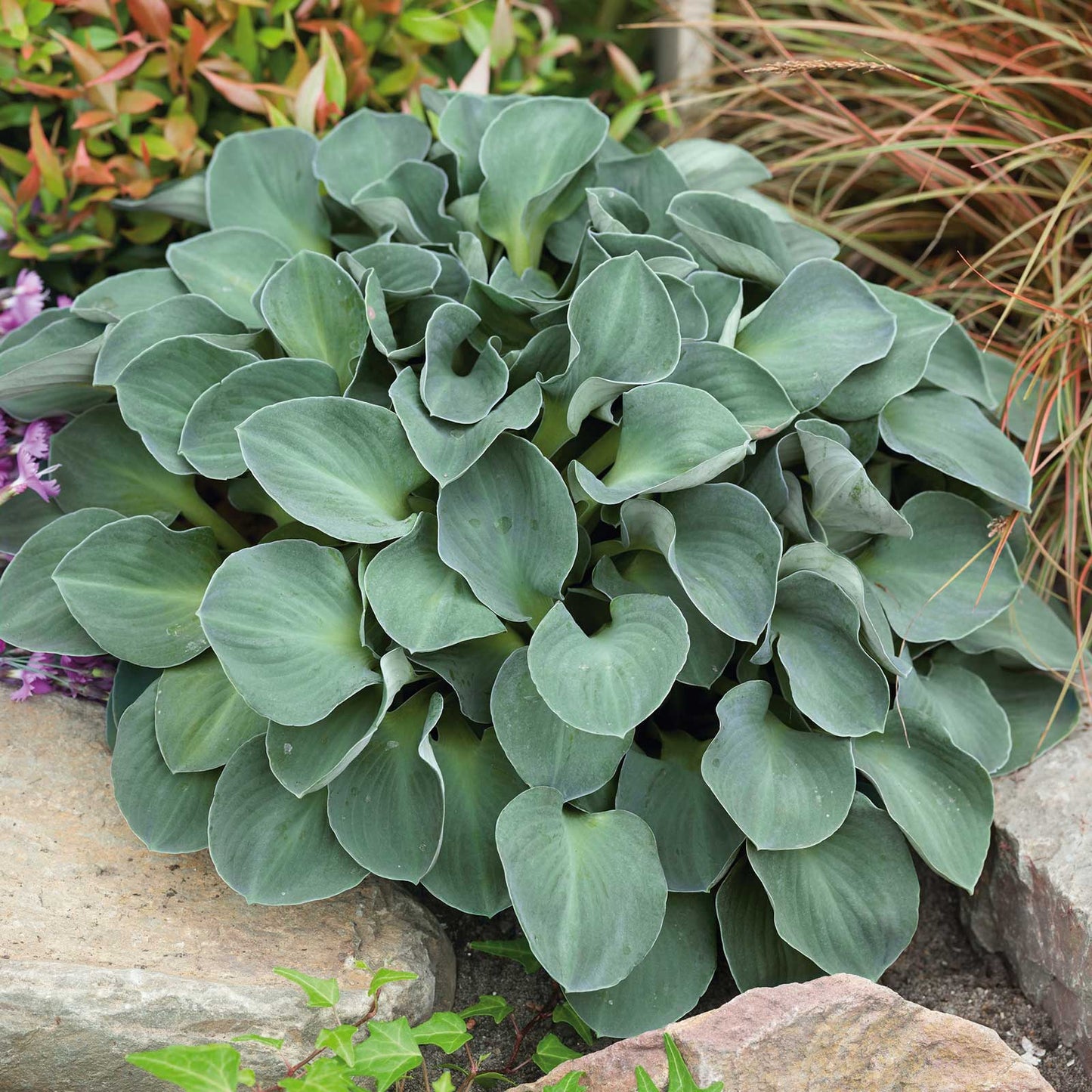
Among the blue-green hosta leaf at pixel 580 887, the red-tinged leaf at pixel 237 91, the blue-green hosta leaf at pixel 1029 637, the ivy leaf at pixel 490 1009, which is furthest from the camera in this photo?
the red-tinged leaf at pixel 237 91

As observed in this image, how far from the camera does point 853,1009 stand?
1.23 m

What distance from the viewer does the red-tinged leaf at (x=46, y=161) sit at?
189cm

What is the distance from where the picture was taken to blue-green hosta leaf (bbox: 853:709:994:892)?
1.44 m

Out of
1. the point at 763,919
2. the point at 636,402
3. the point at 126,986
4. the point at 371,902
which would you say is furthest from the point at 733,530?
the point at 126,986

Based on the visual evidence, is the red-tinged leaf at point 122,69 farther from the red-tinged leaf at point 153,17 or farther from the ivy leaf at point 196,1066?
the ivy leaf at point 196,1066

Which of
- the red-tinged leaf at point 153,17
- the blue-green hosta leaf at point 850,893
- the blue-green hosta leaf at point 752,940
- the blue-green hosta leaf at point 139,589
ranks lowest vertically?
the blue-green hosta leaf at point 752,940

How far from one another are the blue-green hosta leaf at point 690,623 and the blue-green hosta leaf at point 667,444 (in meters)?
0.12

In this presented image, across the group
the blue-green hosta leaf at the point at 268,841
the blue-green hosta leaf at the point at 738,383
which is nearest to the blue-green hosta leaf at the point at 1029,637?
the blue-green hosta leaf at the point at 738,383

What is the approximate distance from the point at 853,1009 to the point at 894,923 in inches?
9.0

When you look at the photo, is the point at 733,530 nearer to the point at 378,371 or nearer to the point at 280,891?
the point at 378,371

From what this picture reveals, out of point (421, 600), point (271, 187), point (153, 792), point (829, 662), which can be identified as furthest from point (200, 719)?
point (271, 187)

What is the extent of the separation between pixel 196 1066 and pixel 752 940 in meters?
0.74

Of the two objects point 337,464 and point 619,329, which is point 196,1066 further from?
point 619,329

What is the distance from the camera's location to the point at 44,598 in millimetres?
1522
